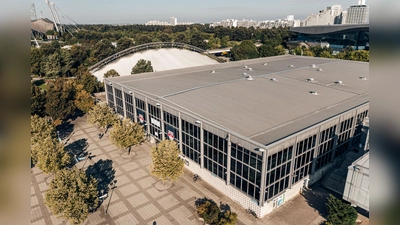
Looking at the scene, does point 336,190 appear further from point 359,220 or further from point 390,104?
point 390,104

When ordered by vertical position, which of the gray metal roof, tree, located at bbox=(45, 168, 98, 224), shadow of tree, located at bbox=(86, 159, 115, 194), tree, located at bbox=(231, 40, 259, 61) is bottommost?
shadow of tree, located at bbox=(86, 159, 115, 194)

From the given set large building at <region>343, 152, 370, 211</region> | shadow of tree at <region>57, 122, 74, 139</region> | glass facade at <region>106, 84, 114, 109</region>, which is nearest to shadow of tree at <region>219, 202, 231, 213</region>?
large building at <region>343, 152, 370, 211</region>

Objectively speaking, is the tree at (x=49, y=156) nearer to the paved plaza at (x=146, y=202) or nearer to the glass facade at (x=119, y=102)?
the paved plaza at (x=146, y=202)

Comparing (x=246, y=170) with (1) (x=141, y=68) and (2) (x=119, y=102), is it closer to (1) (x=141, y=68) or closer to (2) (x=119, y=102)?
(2) (x=119, y=102)

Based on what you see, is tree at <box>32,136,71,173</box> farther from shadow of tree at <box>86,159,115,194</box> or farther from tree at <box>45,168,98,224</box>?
tree at <box>45,168,98,224</box>

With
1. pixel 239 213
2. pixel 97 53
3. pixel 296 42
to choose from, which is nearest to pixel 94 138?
pixel 239 213

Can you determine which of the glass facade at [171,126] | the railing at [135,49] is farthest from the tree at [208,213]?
the railing at [135,49]

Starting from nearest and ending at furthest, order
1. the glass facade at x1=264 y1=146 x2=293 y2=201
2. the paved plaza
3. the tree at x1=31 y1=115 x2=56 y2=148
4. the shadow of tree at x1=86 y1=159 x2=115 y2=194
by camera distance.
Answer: the glass facade at x1=264 y1=146 x2=293 y2=201 → the paved plaza → the shadow of tree at x1=86 y1=159 x2=115 y2=194 → the tree at x1=31 y1=115 x2=56 y2=148
